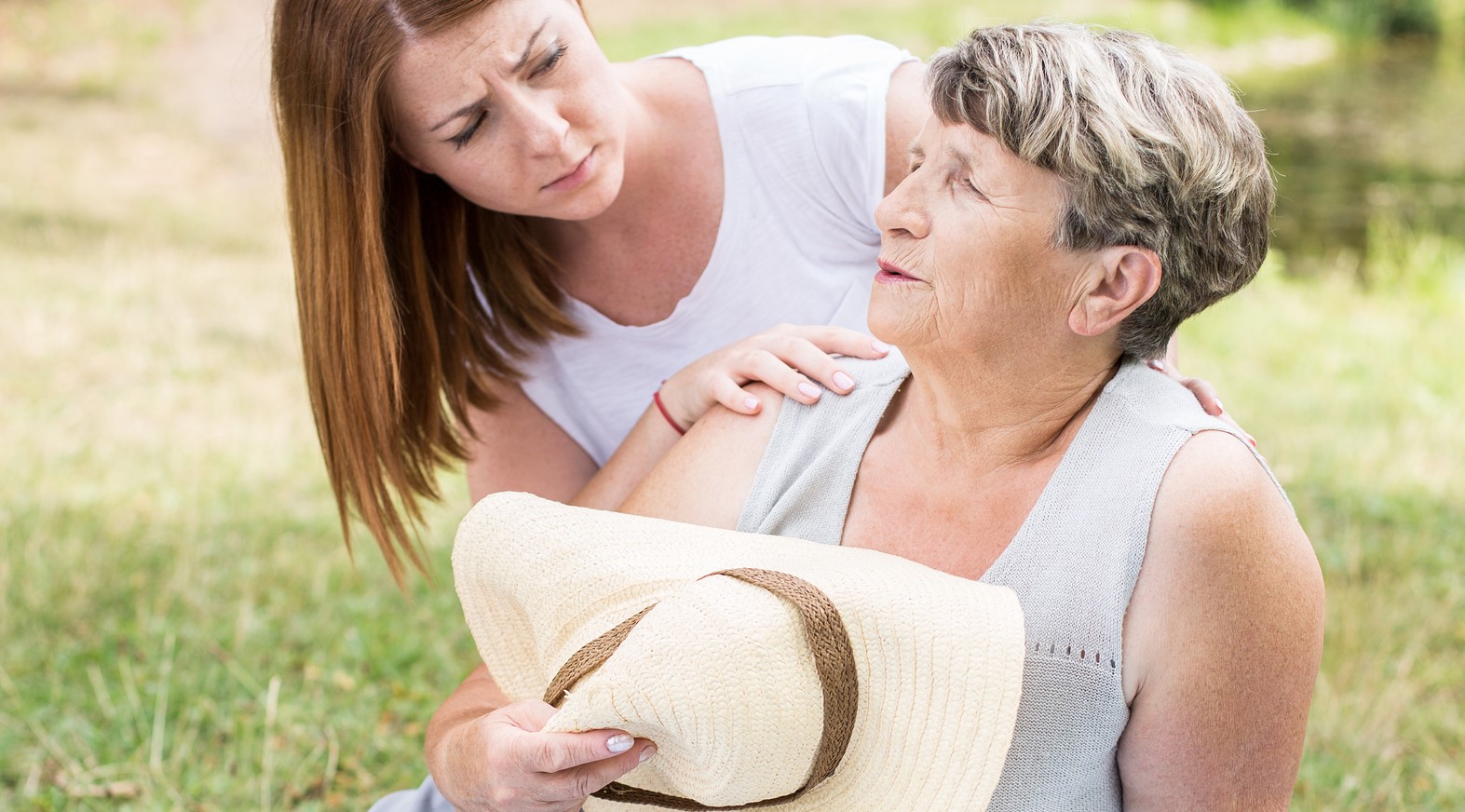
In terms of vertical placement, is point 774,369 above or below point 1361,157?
above

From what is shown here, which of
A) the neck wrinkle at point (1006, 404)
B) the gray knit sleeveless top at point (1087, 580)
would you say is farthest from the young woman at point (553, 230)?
the gray knit sleeveless top at point (1087, 580)

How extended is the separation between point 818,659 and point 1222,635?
50cm

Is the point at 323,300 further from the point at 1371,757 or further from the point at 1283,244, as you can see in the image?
the point at 1283,244

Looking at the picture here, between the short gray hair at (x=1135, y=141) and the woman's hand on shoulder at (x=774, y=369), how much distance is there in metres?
0.47

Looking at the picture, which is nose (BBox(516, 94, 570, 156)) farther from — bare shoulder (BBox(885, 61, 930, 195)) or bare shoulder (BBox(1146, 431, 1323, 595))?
bare shoulder (BBox(1146, 431, 1323, 595))

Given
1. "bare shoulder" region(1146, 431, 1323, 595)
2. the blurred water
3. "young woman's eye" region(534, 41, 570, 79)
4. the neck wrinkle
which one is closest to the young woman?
"young woman's eye" region(534, 41, 570, 79)

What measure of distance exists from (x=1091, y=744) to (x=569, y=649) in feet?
2.25

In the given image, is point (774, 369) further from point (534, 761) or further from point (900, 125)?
point (534, 761)

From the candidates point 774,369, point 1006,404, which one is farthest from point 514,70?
point 1006,404

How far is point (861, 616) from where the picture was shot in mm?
1619

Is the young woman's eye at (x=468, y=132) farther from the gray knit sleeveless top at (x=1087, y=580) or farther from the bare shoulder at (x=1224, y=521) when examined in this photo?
the bare shoulder at (x=1224, y=521)

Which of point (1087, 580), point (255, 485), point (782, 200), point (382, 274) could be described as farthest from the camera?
point (255, 485)

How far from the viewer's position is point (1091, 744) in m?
1.74

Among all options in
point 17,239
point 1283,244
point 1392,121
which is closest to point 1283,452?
point 1283,244
